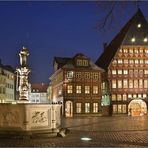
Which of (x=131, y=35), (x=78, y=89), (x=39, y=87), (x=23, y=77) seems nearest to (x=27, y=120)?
(x=23, y=77)

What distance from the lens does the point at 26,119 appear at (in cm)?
1501

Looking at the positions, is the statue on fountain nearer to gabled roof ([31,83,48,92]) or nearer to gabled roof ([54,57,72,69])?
gabled roof ([54,57,72,69])

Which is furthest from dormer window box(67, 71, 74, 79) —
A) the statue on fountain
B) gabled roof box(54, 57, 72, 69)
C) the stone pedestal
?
the stone pedestal

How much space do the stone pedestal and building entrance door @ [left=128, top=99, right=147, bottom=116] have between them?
4203cm

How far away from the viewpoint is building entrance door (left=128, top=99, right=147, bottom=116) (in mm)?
56688

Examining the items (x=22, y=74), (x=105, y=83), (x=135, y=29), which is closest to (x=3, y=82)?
(x=105, y=83)

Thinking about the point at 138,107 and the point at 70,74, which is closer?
the point at 70,74

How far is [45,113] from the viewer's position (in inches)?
618

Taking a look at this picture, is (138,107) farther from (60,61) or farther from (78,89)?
(60,61)

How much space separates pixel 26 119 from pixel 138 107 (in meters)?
44.3

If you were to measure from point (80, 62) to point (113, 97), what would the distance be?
826 centimetres

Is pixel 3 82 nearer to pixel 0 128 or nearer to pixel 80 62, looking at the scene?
pixel 80 62

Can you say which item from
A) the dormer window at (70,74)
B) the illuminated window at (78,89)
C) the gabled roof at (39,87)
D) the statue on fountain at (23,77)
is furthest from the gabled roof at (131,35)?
the gabled roof at (39,87)

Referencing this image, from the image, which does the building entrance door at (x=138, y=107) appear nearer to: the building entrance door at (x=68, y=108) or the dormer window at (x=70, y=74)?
the building entrance door at (x=68, y=108)
